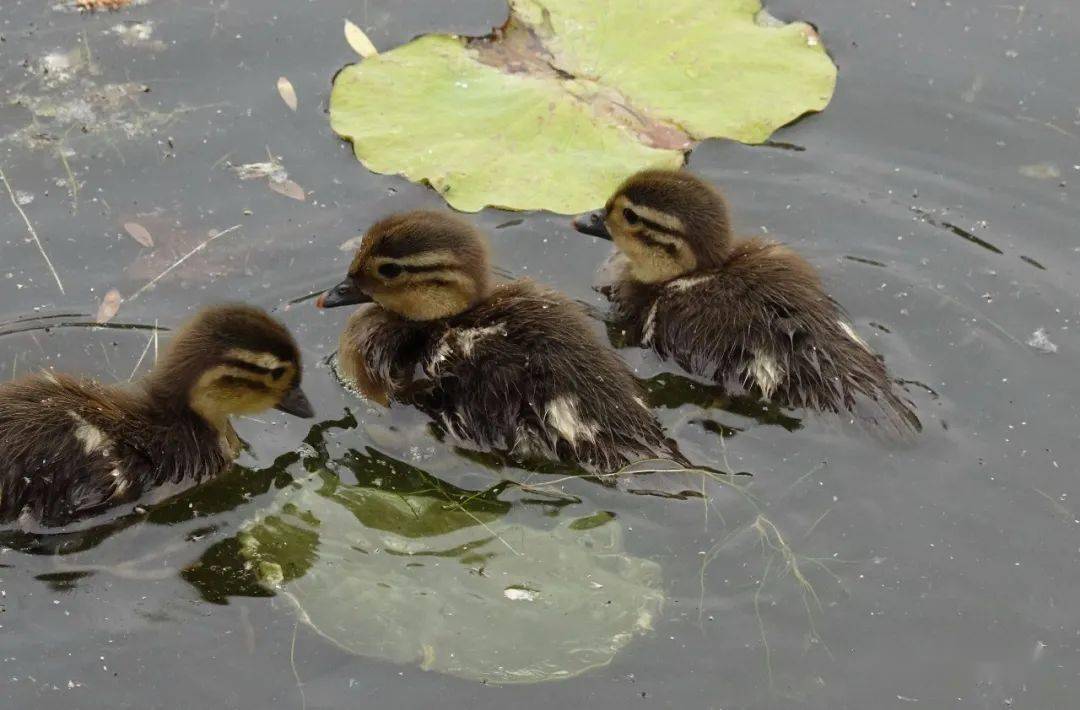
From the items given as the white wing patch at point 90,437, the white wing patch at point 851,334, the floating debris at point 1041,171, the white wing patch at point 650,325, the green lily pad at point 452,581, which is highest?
the floating debris at point 1041,171

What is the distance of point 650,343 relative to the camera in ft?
16.8

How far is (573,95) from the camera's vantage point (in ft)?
19.0

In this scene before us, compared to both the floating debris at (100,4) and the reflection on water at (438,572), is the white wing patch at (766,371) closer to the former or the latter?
the reflection on water at (438,572)

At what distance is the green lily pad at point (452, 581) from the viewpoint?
13.9 ft

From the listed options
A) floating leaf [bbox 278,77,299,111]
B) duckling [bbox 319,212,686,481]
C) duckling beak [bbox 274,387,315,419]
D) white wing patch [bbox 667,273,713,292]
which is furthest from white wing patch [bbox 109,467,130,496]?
floating leaf [bbox 278,77,299,111]

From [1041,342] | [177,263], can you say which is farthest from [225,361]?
[1041,342]

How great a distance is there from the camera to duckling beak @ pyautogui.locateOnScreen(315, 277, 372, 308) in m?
4.96

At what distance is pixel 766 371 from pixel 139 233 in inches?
94.7

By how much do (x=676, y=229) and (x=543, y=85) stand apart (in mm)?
1139

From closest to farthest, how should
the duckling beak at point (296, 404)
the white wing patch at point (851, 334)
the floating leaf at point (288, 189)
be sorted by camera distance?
the duckling beak at point (296, 404)
the white wing patch at point (851, 334)
the floating leaf at point (288, 189)

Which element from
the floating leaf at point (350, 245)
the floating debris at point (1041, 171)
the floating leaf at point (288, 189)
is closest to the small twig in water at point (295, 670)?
the floating leaf at point (350, 245)

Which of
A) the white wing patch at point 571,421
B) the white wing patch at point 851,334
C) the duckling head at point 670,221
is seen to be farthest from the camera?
→ the duckling head at point 670,221

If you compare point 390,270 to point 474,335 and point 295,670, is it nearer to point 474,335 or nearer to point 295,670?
point 474,335

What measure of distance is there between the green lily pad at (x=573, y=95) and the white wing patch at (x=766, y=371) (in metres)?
0.99
